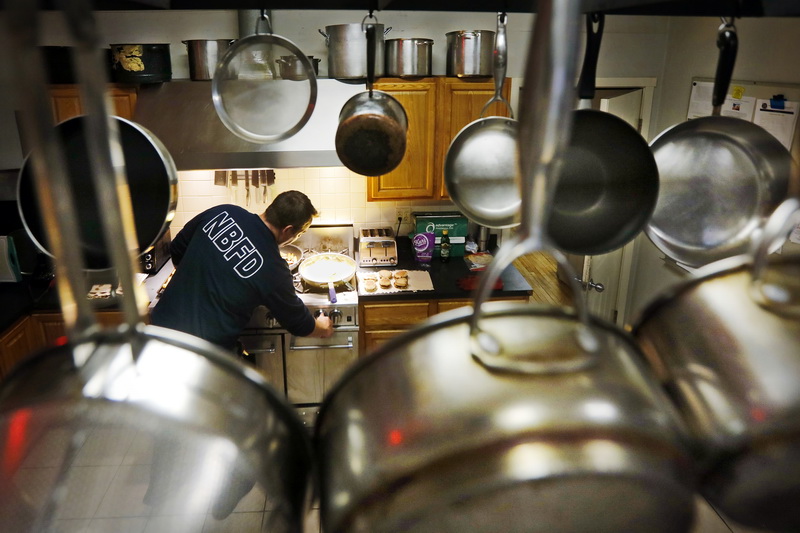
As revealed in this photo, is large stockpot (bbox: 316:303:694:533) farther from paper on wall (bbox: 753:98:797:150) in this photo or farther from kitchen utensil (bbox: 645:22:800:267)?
paper on wall (bbox: 753:98:797:150)

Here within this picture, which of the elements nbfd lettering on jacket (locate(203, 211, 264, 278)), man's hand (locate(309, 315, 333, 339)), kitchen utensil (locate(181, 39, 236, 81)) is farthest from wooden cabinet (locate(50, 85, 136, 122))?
man's hand (locate(309, 315, 333, 339))

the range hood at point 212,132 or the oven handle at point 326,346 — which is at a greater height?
the range hood at point 212,132

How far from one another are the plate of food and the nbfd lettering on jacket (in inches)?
42.3

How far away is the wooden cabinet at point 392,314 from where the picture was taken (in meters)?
3.25

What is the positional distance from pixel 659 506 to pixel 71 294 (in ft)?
1.75

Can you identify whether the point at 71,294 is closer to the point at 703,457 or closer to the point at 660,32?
the point at 703,457

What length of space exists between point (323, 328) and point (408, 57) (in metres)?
1.39

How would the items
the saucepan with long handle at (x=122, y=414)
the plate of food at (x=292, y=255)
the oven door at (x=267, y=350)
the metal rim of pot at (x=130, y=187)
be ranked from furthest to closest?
the plate of food at (x=292, y=255) < the oven door at (x=267, y=350) < the metal rim of pot at (x=130, y=187) < the saucepan with long handle at (x=122, y=414)

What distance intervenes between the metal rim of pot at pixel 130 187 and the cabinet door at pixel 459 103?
2400 mm

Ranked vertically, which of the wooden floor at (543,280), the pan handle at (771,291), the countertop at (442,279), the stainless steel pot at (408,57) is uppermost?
the stainless steel pot at (408,57)

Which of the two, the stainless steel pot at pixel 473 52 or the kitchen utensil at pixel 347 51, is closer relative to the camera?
the kitchen utensil at pixel 347 51

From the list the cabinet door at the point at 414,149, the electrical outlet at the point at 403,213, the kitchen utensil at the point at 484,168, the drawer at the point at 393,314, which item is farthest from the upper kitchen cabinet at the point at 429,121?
the kitchen utensil at the point at 484,168

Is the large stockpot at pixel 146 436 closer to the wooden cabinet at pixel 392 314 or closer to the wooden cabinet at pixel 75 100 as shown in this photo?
the wooden cabinet at pixel 392 314

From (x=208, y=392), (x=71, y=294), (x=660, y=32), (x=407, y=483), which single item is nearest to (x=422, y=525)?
(x=407, y=483)
